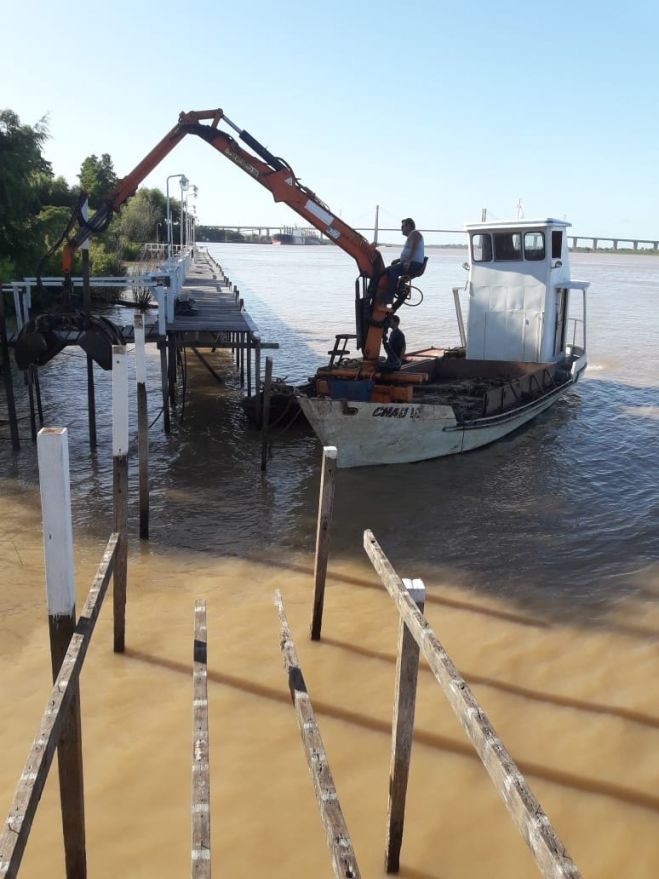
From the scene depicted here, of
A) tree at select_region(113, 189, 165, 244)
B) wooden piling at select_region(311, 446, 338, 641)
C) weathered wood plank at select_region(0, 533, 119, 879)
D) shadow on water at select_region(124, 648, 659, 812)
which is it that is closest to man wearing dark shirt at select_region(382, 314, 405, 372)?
wooden piling at select_region(311, 446, 338, 641)

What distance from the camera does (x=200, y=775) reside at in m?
3.53

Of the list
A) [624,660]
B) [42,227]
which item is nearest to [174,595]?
[624,660]

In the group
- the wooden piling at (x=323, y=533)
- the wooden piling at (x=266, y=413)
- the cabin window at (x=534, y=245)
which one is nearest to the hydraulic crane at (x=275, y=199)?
the wooden piling at (x=266, y=413)

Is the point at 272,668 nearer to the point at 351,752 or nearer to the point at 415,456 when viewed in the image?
the point at 351,752

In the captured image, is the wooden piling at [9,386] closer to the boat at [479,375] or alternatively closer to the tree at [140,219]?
the boat at [479,375]

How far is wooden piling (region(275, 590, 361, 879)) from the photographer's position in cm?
291

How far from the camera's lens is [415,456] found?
42.6ft

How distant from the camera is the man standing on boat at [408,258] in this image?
11.8 metres

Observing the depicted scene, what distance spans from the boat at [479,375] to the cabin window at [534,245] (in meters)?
0.02

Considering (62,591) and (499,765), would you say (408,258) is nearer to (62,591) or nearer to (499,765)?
(62,591)

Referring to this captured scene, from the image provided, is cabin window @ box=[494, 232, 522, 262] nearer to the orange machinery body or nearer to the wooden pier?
the orange machinery body

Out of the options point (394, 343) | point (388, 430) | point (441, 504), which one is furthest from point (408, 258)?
point (441, 504)

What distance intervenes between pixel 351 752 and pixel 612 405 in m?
16.6

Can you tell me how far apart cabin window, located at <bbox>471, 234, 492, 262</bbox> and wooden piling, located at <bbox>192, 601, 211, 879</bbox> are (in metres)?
13.3
